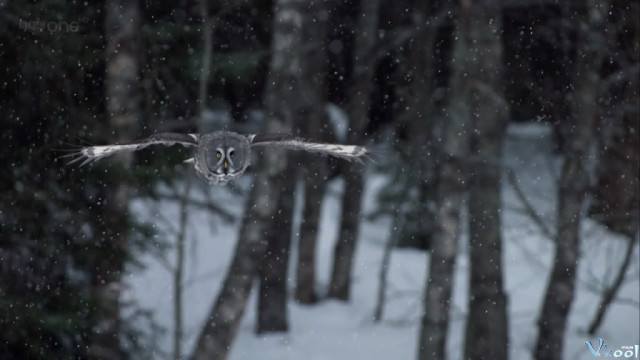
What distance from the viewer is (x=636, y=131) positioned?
12797 millimetres

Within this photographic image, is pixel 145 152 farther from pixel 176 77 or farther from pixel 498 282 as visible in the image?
pixel 498 282

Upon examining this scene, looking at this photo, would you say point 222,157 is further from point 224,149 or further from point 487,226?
point 487,226

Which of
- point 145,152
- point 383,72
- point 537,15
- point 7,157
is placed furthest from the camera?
point 383,72

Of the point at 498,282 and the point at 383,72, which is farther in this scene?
the point at 383,72

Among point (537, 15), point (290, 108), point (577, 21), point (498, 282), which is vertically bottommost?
point (498, 282)

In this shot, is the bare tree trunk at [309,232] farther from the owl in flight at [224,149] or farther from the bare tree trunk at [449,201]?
the owl in flight at [224,149]

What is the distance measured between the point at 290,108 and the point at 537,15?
24.8 feet

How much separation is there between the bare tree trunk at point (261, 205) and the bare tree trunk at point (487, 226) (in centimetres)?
214

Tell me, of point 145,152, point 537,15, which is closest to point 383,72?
point 537,15

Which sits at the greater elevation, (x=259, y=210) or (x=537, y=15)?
(x=537, y=15)

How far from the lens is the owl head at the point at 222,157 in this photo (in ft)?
14.3

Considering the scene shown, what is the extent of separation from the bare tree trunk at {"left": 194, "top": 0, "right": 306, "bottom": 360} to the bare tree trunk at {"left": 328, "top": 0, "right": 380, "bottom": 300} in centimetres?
412

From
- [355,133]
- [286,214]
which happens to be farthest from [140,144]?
[355,133]

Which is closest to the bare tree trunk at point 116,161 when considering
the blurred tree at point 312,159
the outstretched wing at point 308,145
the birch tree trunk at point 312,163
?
the blurred tree at point 312,159
